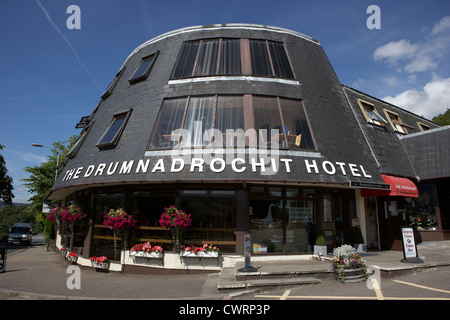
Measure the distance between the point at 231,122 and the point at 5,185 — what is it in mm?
43527

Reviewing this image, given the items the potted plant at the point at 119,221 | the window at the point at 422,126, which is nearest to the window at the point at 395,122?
the window at the point at 422,126

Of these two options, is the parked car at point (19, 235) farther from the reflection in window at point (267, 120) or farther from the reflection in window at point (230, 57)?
the reflection in window at point (267, 120)

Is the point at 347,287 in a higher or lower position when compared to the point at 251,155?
lower

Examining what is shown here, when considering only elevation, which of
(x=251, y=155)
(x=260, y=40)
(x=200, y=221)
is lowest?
(x=200, y=221)

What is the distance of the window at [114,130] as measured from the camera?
39.3 ft

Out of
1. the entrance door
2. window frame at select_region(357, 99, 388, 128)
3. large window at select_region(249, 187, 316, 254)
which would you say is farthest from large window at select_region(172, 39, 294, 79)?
the entrance door

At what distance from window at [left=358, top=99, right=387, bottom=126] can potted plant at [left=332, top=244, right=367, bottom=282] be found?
895 cm

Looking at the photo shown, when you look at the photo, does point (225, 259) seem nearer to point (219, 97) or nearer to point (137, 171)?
point (137, 171)

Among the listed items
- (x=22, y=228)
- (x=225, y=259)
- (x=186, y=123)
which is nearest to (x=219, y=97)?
(x=186, y=123)

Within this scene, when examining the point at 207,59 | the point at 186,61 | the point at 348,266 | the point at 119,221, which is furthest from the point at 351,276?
the point at 186,61

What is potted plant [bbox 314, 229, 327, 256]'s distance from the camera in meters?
10.5

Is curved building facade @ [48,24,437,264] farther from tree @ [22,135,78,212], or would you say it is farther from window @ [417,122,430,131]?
tree @ [22,135,78,212]

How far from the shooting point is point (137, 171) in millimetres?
10375

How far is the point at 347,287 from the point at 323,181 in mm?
3584
